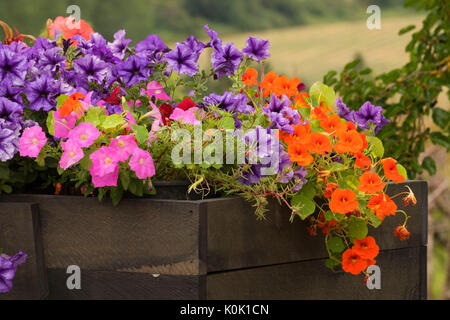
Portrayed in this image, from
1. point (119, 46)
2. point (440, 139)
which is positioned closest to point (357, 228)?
A: point (119, 46)

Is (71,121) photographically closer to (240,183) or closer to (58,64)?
(58,64)

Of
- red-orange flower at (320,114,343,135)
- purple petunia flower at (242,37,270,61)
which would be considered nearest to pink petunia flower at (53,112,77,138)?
purple petunia flower at (242,37,270,61)

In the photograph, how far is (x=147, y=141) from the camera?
128 cm

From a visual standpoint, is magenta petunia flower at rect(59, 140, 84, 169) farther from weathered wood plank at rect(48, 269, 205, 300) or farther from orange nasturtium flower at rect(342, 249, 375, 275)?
orange nasturtium flower at rect(342, 249, 375, 275)

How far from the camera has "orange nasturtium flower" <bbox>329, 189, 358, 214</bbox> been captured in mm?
1220

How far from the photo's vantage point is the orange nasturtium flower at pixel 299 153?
124 cm

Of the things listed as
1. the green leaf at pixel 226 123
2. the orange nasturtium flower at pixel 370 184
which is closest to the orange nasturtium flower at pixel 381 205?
the orange nasturtium flower at pixel 370 184

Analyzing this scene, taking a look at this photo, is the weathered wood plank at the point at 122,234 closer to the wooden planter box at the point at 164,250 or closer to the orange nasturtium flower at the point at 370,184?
the wooden planter box at the point at 164,250

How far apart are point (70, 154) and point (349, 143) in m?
0.64

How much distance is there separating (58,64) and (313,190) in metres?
0.74

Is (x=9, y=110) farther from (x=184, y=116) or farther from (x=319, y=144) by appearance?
(x=319, y=144)

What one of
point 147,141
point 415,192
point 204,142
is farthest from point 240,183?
point 415,192

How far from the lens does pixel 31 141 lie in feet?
4.13

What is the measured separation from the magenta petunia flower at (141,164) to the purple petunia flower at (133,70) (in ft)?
0.89
